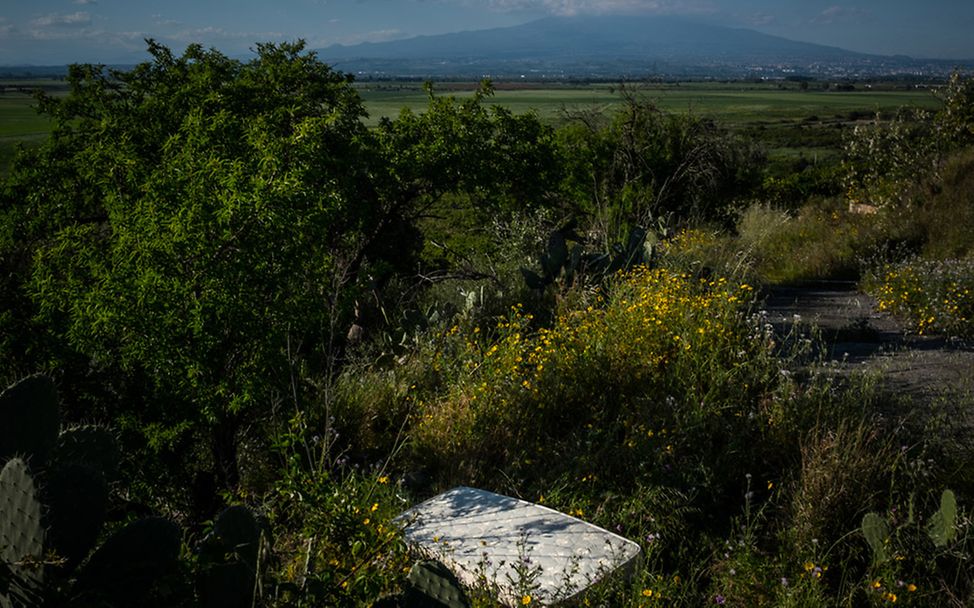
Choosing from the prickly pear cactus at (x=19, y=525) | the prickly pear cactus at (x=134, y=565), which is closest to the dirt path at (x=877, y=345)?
the prickly pear cactus at (x=134, y=565)

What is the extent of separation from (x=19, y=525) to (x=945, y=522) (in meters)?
3.45

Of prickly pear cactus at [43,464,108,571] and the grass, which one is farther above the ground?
the grass

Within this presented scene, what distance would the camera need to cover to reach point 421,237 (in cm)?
1310

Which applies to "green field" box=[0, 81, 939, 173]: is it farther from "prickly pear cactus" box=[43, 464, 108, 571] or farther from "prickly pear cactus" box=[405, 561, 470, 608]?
"prickly pear cactus" box=[43, 464, 108, 571]

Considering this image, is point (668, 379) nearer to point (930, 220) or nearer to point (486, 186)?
point (486, 186)

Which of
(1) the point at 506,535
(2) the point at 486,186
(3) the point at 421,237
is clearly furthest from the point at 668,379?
(3) the point at 421,237

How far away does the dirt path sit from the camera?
5.05 m

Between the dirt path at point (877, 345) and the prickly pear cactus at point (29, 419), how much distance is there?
442 centimetres

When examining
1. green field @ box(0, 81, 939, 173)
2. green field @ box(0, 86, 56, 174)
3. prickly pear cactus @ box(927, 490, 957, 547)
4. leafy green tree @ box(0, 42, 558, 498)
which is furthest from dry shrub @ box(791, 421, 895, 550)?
green field @ box(0, 86, 56, 174)

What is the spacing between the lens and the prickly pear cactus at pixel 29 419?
2225 mm

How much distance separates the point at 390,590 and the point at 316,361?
3.36 meters

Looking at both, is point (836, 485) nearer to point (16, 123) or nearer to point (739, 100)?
point (16, 123)

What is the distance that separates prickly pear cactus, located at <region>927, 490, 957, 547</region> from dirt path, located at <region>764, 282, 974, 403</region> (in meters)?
1.50

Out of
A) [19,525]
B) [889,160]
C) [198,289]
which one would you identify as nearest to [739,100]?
[889,160]
